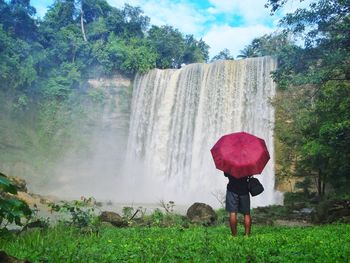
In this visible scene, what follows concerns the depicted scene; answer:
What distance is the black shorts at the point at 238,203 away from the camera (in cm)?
654

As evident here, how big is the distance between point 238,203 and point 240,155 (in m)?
0.93

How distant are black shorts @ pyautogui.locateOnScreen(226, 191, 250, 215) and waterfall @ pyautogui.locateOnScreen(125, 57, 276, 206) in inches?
692

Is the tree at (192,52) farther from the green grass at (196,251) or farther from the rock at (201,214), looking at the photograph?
the green grass at (196,251)

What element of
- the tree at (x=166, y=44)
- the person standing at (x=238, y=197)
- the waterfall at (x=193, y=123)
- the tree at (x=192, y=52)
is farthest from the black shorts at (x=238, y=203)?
the tree at (x=192, y=52)

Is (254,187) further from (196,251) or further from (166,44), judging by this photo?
(166,44)

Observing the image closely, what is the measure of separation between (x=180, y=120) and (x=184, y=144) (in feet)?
6.54

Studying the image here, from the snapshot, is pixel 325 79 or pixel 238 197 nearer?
pixel 238 197

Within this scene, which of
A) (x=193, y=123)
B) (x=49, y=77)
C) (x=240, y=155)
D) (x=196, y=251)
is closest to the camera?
(x=196, y=251)

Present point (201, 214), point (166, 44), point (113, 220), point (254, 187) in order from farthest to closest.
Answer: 1. point (166, 44)
2. point (201, 214)
3. point (113, 220)
4. point (254, 187)

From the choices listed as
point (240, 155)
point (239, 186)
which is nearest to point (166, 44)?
point (239, 186)

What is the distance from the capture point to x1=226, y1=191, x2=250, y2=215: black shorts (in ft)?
21.5

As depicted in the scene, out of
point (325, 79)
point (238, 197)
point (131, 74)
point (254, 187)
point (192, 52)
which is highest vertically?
point (192, 52)

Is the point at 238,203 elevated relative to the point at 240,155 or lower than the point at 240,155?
lower

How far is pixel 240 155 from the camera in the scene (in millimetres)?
6242
